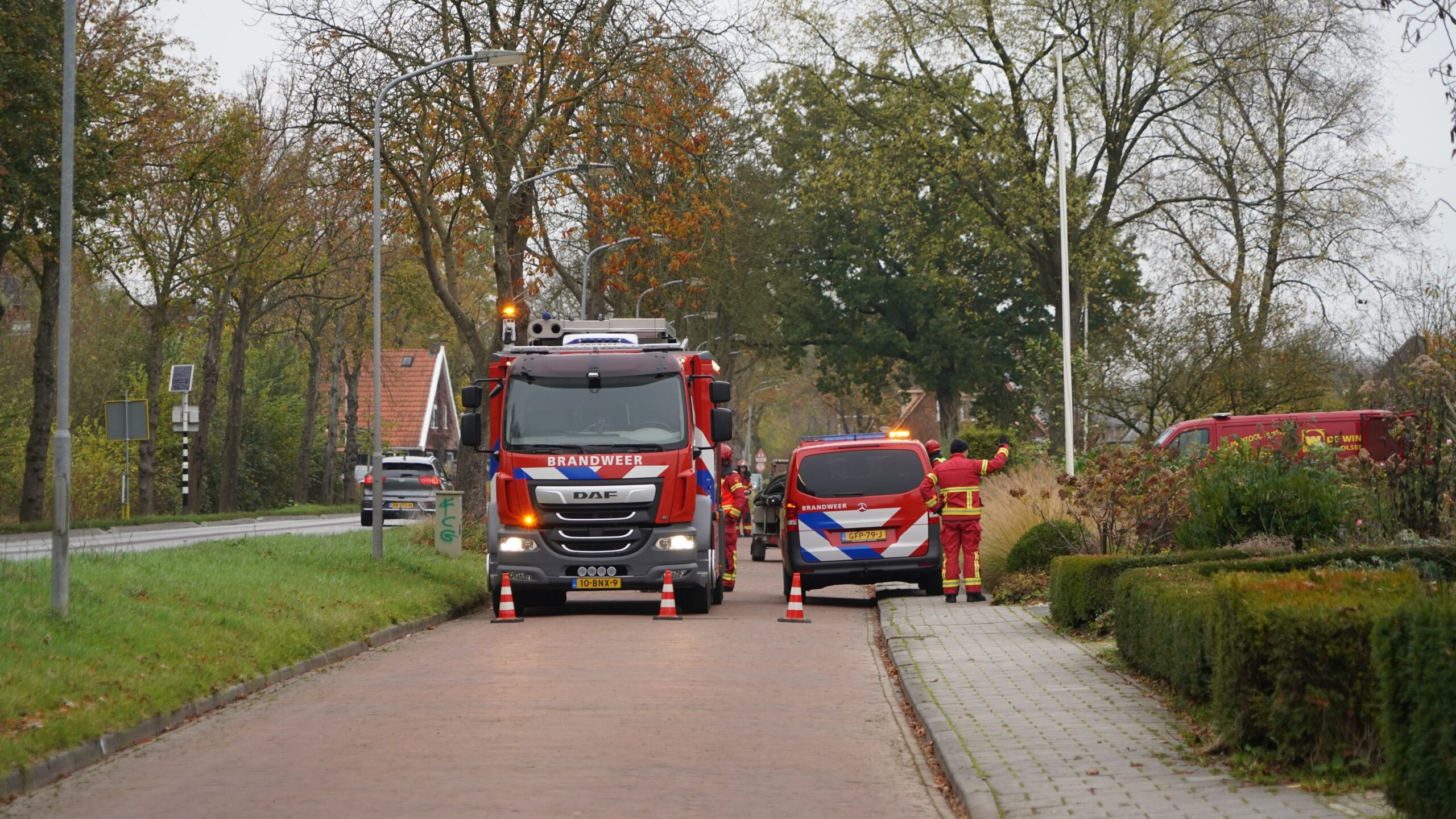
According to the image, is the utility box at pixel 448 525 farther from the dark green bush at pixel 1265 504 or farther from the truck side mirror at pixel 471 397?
the dark green bush at pixel 1265 504

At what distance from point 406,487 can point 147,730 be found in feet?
97.6

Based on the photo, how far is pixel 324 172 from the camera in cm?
2958

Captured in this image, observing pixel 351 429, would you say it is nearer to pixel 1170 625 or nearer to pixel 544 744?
pixel 544 744

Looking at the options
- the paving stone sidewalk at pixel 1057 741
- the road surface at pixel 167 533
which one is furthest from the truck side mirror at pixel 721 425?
the road surface at pixel 167 533

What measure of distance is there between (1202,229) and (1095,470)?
23.1 meters

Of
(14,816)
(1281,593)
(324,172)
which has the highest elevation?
(324,172)

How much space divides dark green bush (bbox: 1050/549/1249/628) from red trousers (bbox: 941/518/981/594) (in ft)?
11.8

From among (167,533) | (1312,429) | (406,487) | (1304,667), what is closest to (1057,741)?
(1304,667)

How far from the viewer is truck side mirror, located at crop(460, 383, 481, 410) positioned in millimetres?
18250

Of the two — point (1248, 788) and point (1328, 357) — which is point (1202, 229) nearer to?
point (1328, 357)

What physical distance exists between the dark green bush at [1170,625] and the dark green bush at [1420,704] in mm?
2411

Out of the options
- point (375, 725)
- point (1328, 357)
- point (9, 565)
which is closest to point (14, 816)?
point (375, 725)

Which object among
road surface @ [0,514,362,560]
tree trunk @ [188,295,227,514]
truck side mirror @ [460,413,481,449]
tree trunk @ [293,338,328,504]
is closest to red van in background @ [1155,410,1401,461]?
truck side mirror @ [460,413,481,449]

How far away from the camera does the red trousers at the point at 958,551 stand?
19.4 m
